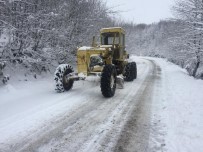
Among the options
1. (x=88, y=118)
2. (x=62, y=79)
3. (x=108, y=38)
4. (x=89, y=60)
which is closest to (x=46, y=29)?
(x=89, y=60)

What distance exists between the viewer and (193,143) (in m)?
5.55

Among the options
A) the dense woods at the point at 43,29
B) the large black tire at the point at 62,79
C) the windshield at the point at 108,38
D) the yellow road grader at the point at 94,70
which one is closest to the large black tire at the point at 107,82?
the yellow road grader at the point at 94,70

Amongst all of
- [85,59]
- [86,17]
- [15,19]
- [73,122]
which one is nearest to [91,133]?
[73,122]

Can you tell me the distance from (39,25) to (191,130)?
700 cm

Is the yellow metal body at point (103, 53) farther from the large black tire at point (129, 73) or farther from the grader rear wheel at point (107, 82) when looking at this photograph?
the grader rear wheel at point (107, 82)

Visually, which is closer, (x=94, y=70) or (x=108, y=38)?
(x=94, y=70)

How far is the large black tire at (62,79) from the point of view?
9906mm

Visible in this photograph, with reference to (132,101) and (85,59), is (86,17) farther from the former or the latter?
(132,101)

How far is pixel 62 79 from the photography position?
1004 cm

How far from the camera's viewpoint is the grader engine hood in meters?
10.4

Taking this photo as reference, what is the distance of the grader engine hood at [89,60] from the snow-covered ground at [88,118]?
0.79 metres

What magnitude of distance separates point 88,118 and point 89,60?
3.74 meters

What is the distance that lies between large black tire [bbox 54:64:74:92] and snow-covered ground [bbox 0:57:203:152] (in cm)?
29

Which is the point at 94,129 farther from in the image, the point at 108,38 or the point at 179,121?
the point at 108,38
